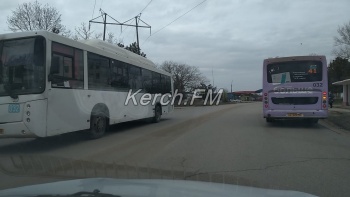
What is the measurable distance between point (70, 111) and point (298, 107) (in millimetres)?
9701

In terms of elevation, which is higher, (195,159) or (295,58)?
(295,58)

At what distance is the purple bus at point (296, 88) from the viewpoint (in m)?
16.8

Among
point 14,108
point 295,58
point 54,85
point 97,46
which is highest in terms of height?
point 97,46

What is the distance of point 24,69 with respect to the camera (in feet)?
34.3

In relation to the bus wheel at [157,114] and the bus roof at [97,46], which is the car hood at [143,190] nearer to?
the bus roof at [97,46]

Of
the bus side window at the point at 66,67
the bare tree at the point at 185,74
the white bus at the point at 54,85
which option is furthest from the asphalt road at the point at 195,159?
the bare tree at the point at 185,74

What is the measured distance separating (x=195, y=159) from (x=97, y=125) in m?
5.29

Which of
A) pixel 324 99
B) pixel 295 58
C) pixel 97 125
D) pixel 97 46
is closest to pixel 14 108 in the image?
pixel 97 125

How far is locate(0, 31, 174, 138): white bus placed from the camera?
404 inches

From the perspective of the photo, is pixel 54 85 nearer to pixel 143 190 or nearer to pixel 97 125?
pixel 97 125

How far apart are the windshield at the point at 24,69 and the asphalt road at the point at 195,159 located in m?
1.67

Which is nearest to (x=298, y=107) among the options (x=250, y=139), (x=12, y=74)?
(x=250, y=139)

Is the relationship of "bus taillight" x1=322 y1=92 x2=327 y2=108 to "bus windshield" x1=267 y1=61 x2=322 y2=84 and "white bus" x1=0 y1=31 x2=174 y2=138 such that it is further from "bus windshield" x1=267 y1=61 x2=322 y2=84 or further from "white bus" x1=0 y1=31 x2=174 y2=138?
"white bus" x1=0 y1=31 x2=174 y2=138

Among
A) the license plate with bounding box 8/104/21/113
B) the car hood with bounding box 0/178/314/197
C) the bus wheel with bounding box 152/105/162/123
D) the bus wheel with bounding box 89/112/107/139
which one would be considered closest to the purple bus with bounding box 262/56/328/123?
the bus wheel with bounding box 152/105/162/123
